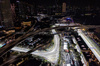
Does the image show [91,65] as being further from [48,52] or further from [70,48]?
[48,52]

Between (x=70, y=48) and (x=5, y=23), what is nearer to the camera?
(x=70, y=48)

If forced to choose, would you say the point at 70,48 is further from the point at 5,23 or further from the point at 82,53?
the point at 5,23

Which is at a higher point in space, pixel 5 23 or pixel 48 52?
pixel 5 23

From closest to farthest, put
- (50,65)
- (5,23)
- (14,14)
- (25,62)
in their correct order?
(50,65), (25,62), (5,23), (14,14)

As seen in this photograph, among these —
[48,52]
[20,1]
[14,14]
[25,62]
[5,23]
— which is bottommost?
[25,62]

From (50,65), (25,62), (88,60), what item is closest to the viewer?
(88,60)

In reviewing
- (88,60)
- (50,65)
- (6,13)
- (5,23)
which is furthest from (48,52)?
(6,13)

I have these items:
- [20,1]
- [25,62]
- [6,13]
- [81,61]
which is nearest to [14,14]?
[6,13]
